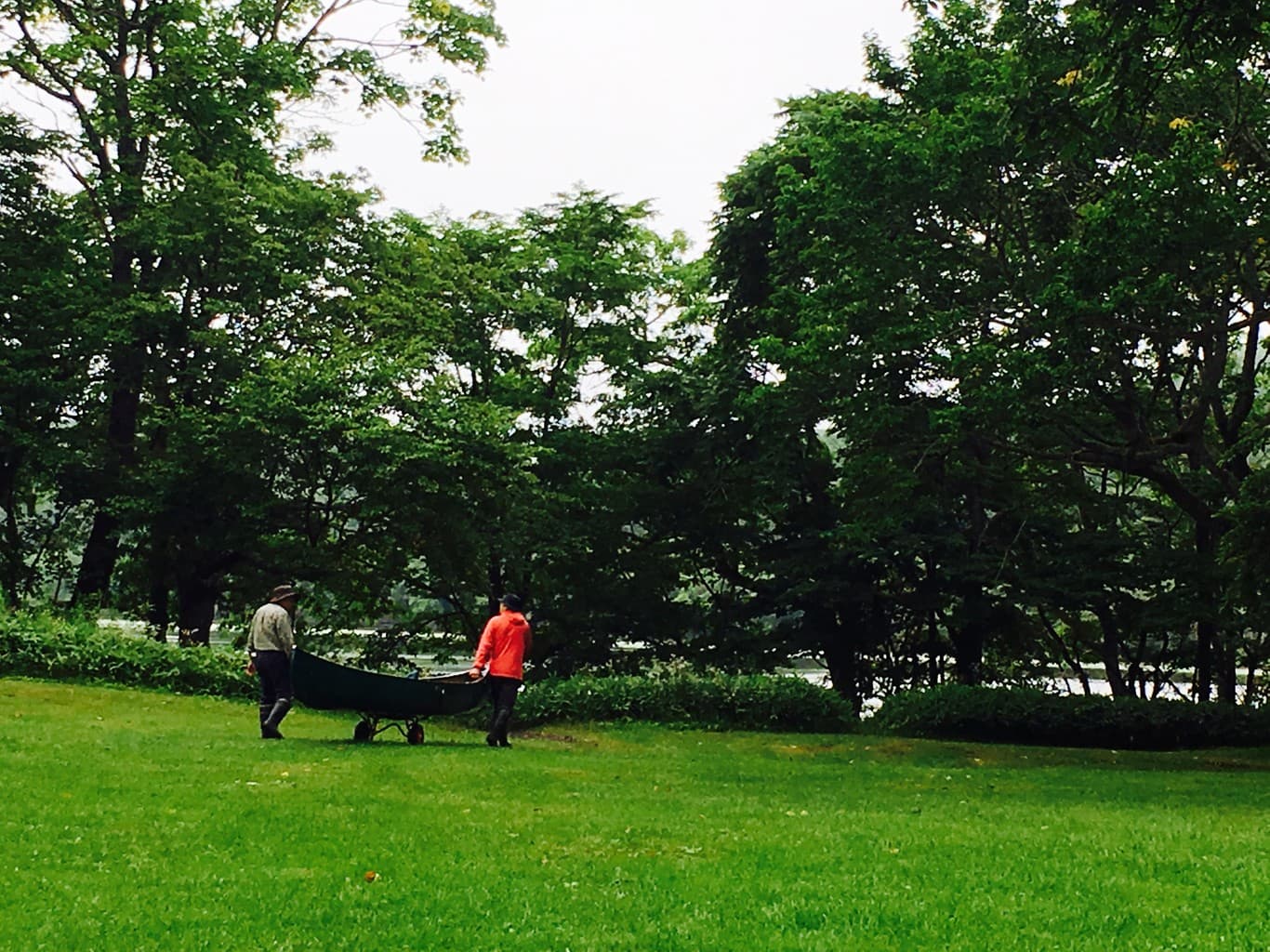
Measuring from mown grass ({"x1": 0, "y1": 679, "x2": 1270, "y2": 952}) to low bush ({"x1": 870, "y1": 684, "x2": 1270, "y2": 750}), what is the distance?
659 cm

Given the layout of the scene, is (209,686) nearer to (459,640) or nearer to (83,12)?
(459,640)

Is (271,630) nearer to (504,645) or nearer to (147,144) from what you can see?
(504,645)

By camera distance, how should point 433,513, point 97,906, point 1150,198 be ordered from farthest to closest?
point 433,513 < point 1150,198 < point 97,906

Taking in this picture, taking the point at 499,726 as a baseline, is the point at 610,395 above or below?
above

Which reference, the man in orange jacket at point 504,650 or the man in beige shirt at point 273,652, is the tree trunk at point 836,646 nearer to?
the man in orange jacket at point 504,650

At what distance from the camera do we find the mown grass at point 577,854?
543 cm

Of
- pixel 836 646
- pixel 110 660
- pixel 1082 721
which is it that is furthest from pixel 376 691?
pixel 836 646

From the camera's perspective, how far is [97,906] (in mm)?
5574

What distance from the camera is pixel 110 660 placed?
20625 millimetres

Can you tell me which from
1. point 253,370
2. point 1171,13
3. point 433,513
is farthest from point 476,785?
point 253,370

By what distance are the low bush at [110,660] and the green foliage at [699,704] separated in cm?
539

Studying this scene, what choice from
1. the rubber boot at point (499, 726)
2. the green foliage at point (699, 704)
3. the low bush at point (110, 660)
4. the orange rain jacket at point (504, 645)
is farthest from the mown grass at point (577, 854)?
the low bush at point (110, 660)

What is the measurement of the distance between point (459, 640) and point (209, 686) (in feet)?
24.9

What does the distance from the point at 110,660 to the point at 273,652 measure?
8504 mm
